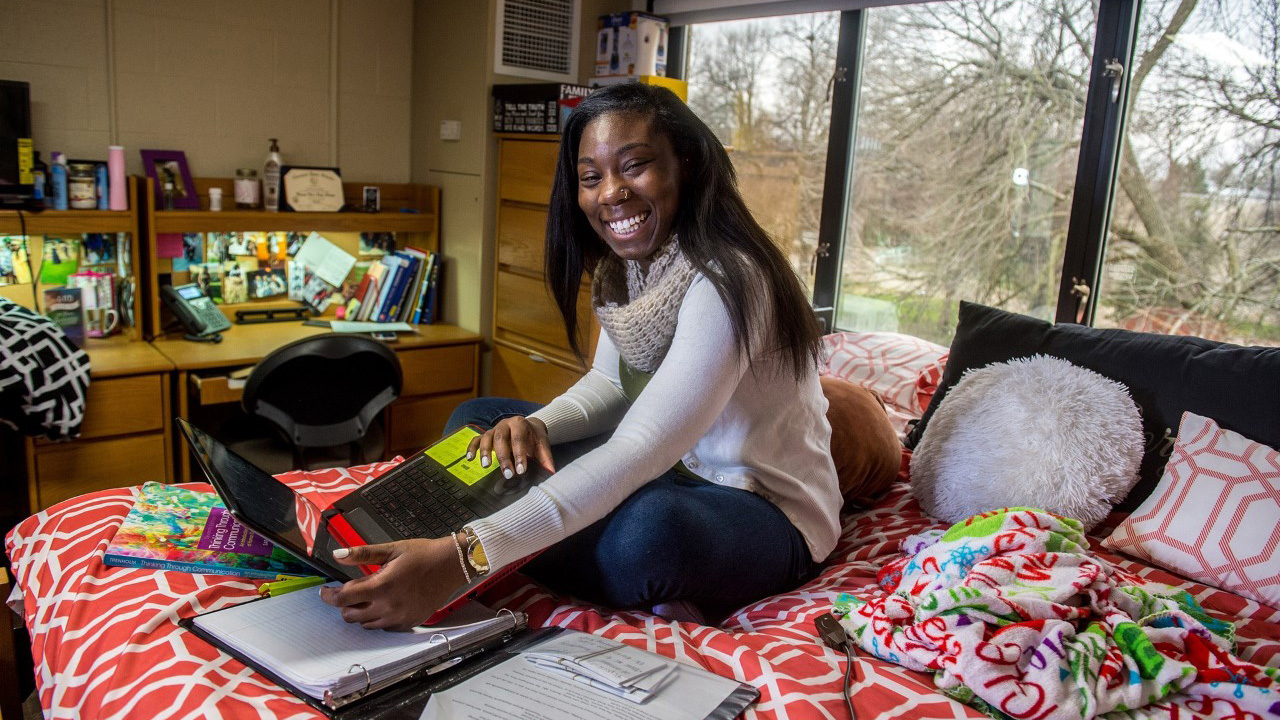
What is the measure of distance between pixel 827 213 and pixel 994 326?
1.21m

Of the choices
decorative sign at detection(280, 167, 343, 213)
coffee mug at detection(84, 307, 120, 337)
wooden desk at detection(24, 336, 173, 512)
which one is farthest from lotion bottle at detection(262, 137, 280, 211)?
wooden desk at detection(24, 336, 173, 512)

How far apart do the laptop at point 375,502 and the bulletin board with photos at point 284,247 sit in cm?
203

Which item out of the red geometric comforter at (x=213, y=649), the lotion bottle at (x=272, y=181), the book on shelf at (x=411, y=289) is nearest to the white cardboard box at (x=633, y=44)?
the book on shelf at (x=411, y=289)

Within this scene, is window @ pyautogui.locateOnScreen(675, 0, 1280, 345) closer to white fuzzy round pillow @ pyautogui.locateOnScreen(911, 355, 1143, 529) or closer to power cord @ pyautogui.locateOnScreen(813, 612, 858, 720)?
white fuzzy round pillow @ pyautogui.locateOnScreen(911, 355, 1143, 529)

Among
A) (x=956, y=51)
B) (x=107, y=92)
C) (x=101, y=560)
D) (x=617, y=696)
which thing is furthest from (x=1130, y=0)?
(x=107, y=92)

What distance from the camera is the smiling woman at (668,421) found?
Result: 1284mm

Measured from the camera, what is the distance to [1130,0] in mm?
2371

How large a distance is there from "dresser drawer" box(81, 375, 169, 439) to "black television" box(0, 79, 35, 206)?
2.16ft

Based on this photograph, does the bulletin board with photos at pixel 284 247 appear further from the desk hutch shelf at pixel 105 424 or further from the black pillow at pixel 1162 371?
the black pillow at pixel 1162 371

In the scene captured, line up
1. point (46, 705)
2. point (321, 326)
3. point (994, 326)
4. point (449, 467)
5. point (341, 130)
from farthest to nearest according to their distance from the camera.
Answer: point (341, 130) → point (321, 326) → point (994, 326) → point (449, 467) → point (46, 705)

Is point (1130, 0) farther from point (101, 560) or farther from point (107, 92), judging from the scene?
point (107, 92)

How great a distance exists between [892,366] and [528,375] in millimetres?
1409

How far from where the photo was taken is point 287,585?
130 centimetres

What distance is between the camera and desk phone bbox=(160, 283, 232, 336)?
3076 millimetres
